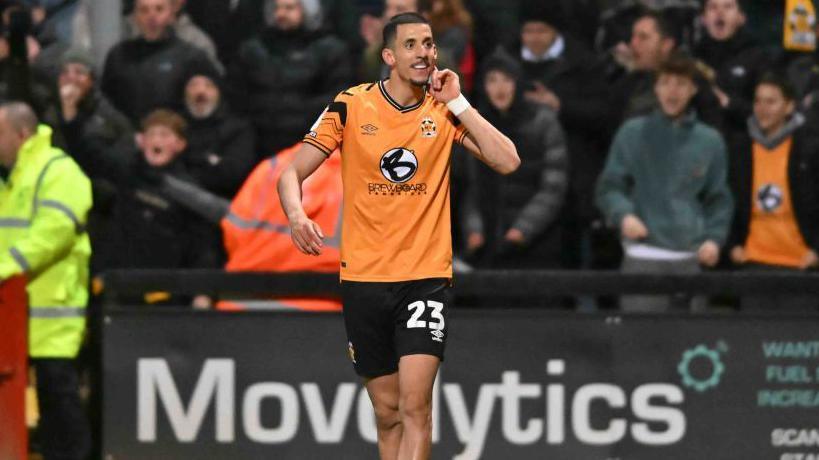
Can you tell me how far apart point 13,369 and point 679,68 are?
4.49m

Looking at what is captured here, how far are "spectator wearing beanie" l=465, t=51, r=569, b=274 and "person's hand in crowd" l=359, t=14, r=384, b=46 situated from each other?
3.01 ft

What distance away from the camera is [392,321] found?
704 cm

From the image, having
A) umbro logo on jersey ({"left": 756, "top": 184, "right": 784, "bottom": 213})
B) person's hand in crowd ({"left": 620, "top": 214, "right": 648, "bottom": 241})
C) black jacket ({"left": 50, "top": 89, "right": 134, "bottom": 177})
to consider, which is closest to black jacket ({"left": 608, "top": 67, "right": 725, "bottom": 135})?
umbro logo on jersey ({"left": 756, "top": 184, "right": 784, "bottom": 213})

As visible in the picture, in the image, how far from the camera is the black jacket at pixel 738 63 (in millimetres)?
10969

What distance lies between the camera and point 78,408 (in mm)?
9203

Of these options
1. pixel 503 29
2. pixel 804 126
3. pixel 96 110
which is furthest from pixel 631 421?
pixel 96 110

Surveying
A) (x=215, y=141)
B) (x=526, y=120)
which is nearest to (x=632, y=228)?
(x=526, y=120)

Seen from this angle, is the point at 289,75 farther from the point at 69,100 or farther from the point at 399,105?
the point at 399,105

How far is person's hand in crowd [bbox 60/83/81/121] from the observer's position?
36.0ft

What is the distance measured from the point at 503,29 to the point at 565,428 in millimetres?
3738

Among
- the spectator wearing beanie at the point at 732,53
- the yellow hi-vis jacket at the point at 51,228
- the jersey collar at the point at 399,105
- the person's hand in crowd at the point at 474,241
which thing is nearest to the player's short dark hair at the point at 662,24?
the spectator wearing beanie at the point at 732,53

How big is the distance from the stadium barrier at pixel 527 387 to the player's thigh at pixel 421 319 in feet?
5.65

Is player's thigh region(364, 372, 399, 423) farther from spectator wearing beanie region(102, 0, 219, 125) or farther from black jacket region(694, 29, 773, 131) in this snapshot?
black jacket region(694, 29, 773, 131)

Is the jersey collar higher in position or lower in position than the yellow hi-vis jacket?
higher
